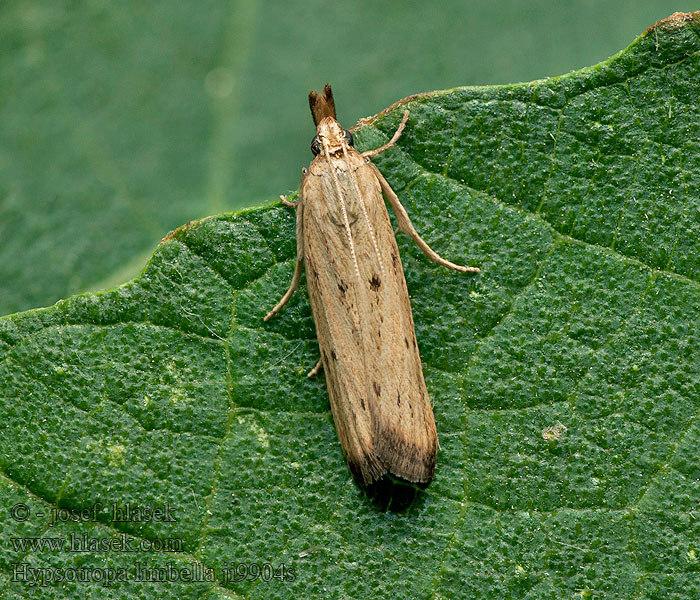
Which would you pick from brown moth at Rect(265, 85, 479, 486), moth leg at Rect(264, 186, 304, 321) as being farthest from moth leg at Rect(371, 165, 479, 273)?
moth leg at Rect(264, 186, 304, 321)

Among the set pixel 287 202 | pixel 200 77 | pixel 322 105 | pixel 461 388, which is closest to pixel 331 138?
pixel 322 105

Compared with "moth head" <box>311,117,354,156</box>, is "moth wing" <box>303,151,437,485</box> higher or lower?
lower

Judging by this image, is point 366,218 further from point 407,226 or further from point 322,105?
point 322,105

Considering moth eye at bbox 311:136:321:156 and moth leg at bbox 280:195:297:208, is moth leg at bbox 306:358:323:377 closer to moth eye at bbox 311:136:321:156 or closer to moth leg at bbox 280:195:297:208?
moth leg at bbox 280:195:297:208

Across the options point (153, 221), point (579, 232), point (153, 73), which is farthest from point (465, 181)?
point (153, 73)

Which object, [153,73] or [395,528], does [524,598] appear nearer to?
[395,528]

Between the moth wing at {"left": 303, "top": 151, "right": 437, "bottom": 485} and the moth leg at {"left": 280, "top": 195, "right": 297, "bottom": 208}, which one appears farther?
the moth leg at {"left": 280, "top": 195, "right": 297, "bottom": 208}

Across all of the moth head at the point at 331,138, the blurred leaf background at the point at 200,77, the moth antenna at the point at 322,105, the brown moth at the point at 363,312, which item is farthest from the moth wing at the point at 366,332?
the blurred leaf background at the point at 200,77
